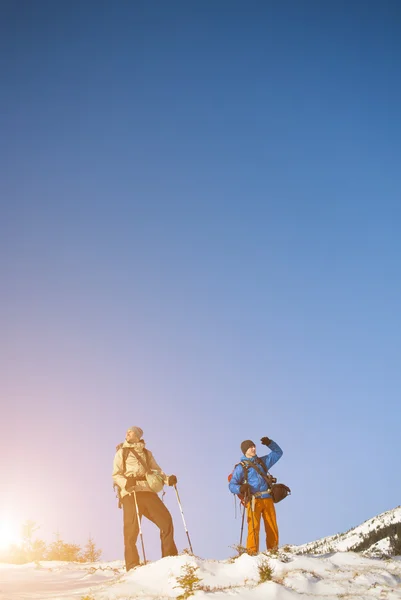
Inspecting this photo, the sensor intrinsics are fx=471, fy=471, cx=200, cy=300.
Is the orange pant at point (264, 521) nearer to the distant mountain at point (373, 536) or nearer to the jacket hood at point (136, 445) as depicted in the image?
the jacket hood at point (136, 445)

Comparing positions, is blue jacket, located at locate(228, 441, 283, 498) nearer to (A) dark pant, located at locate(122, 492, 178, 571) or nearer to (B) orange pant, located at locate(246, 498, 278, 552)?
(B) orange pant, located at locate(246, 498, 278, 552)

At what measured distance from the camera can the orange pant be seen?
995 centimetres

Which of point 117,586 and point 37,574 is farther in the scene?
point 37,574

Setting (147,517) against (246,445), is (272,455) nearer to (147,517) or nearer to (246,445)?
(246,445)

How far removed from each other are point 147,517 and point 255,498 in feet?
7.65

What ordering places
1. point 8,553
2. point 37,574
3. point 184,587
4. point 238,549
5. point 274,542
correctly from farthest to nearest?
point 8,553 < point 37,574 < point 274,542 < point 238,549 < point 184,587

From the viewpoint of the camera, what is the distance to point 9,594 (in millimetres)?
8102

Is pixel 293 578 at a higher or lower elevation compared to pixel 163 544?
lower

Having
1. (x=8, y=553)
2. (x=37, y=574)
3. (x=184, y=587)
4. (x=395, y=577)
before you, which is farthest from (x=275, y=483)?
(x=8, y=553)

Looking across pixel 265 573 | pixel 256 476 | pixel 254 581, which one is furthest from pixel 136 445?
pixel 265 573

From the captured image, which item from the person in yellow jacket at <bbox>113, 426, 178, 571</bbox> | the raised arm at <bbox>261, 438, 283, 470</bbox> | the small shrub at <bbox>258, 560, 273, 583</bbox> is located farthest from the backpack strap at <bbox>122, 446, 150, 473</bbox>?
the small shrub at <bbox>258, 560, 273, 583</bbox>

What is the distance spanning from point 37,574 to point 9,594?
4.77 metres

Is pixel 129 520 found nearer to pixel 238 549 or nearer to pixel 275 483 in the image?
pixel 238 549

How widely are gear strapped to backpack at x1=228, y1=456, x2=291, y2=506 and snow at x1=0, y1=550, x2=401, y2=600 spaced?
1.56m
